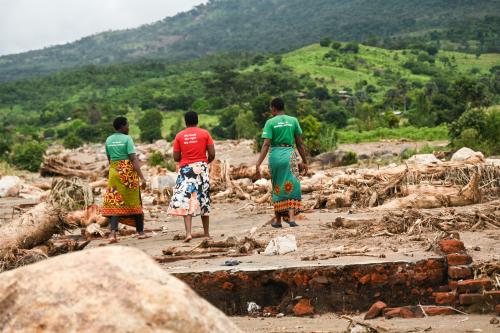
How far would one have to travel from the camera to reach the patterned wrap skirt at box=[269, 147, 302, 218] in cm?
860

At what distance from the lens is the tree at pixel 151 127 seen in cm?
4874

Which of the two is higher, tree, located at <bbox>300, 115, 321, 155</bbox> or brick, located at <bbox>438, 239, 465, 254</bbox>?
brick, located at <bbox>438, 239, 465, 254</bbox>

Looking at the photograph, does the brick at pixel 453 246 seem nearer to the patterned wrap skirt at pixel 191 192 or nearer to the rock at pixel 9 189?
the patterned wrap skirt at pixel 191 192

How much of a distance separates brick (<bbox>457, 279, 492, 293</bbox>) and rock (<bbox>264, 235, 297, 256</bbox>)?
1882 mm

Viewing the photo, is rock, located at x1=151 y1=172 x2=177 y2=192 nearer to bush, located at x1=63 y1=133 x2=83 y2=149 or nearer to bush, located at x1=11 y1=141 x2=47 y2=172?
bush, located at x1=11 y1=141 x2=47 y2=172

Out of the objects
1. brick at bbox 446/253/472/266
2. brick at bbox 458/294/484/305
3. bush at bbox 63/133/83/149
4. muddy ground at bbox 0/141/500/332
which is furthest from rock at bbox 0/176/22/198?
bush at bbox 63/133/83/149

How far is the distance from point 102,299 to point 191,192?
555 centimetres

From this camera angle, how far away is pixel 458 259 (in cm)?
546

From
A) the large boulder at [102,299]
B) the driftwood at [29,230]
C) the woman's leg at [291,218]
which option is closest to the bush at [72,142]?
the driftwood at [29,230]

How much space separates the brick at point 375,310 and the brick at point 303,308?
0.55 m

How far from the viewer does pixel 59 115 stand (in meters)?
75.9

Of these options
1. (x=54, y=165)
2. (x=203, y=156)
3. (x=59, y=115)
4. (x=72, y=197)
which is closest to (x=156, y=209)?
(x=72, y=197)

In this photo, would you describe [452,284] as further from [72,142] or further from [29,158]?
[72,142]

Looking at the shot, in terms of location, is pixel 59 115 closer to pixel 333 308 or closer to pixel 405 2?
pixel 333 308
